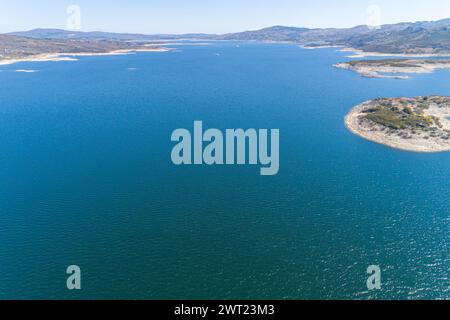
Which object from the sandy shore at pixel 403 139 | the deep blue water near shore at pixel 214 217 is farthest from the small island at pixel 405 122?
the deep blue water near shore at pixel 214 217

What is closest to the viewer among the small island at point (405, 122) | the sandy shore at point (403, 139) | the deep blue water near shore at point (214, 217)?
the deep blue water near shore at point (214, 217)

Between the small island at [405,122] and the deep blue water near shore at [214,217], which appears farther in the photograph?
the small island at [405,122]

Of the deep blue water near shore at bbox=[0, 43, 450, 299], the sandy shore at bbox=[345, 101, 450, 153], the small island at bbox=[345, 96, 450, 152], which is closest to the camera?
the deep blue water near shore at bbox=[0, 43, 450, 299]

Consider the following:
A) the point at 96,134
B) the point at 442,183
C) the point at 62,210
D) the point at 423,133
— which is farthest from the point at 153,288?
the point at 423,133

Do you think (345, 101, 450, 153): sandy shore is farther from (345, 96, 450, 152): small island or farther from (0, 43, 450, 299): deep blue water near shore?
(0, 43, 450, 299): deep blue water near shore

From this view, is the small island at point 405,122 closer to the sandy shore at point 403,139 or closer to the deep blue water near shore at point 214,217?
the sandy shore at point 403,139

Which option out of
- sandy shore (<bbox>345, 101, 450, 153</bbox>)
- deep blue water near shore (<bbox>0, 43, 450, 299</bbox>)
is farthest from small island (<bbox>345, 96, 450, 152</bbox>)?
deep blue water near shore (<bbox>0, 43, 450, 299</bbox>)

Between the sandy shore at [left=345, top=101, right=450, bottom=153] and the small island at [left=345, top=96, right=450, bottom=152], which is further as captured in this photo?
the small island at [left=345, top=96, right=450, bottom=152]
